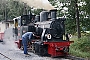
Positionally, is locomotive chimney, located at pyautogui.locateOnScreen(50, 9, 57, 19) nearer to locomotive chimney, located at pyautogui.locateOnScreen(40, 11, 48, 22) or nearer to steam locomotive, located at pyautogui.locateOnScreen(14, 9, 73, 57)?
steam locomotive, located at pyautogui.locateOnScreen(14, 9, 73, 57)

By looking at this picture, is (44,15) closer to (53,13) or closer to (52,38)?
(53,13)

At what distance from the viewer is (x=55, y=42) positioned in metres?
11.5

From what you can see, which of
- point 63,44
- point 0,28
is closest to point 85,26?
point 63,44

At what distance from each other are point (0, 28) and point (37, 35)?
2961 cm

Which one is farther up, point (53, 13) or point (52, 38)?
point (53, 13)

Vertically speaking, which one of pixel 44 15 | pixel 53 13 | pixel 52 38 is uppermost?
pixel 53 13

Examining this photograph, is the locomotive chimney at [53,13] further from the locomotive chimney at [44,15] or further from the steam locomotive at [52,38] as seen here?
the locomotive chimney at [44,15]

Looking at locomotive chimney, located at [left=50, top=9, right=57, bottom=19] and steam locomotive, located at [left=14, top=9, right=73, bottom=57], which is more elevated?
locomotive chimney, located at [left=50, top=9, right=57, bottom=19]

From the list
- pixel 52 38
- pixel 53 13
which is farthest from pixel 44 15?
pixel 52 38

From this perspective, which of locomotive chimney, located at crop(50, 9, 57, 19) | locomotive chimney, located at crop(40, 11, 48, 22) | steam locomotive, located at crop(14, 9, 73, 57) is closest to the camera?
steam locomotive, located at crop(14, 9, 73, 57)

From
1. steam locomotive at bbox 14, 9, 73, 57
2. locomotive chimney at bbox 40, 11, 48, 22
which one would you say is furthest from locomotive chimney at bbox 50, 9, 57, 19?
locomotive chimney at bbox 40, 11, 48, 22

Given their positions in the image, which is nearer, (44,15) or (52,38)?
(52,38)

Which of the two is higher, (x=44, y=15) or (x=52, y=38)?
(x=44, y=15)

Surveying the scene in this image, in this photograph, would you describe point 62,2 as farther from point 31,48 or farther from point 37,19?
point 31,48
